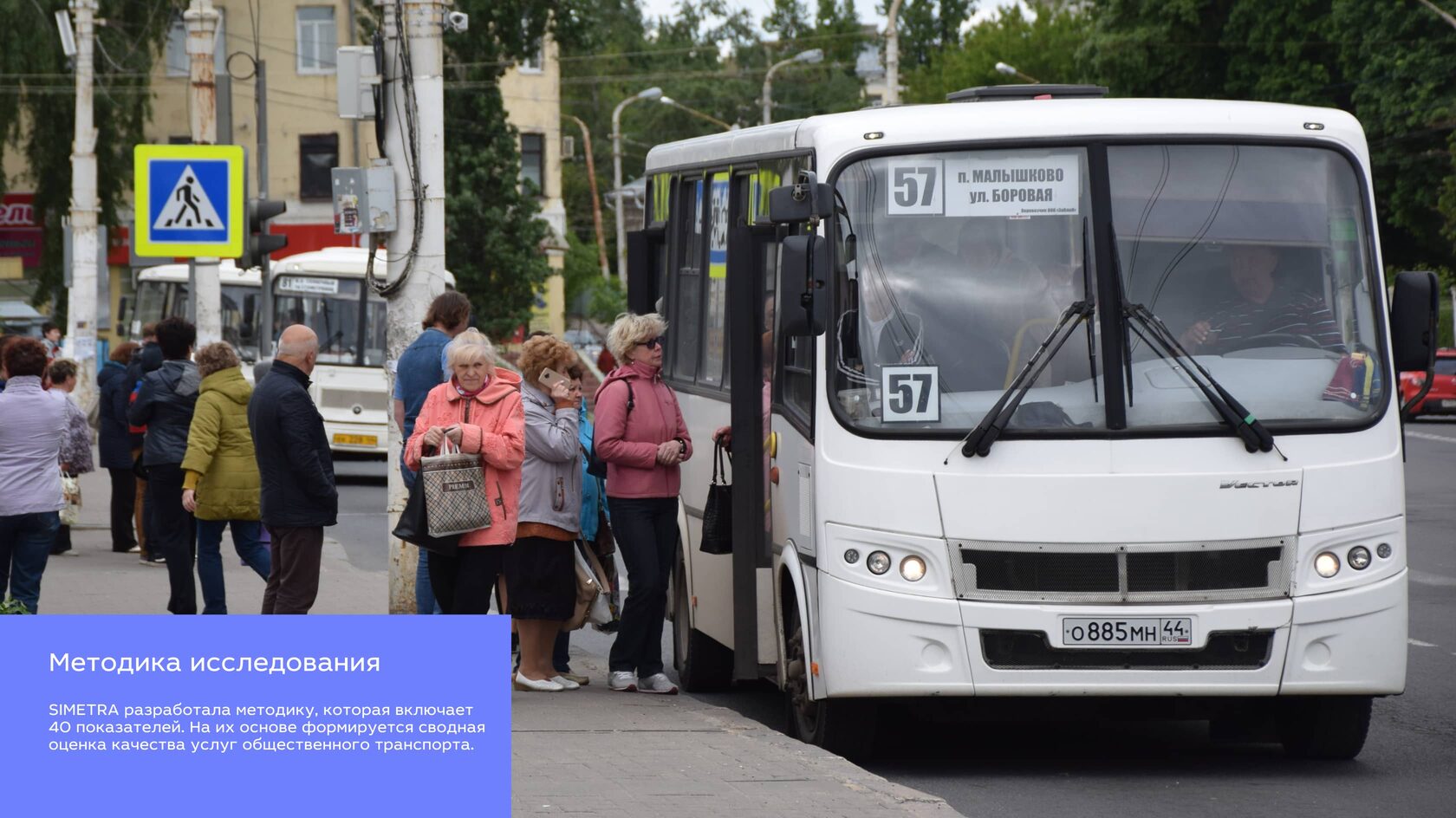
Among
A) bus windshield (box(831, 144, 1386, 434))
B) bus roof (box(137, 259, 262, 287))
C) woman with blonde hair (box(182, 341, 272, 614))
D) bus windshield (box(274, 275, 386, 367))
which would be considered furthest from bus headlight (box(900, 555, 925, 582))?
bus roof (box(137, 259, 262, 287))

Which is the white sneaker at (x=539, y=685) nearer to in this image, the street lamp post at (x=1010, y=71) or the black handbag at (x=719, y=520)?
the black handbag at (x=719, y=520)

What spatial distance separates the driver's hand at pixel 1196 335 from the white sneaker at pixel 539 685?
11.8ft

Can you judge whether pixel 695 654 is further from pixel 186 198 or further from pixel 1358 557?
pixel 186 198

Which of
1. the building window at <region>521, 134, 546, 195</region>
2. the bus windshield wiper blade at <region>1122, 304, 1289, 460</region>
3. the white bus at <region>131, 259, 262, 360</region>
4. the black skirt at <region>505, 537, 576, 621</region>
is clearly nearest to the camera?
the bus windshield wiper blade at <region>1122, 304, 1289, 460</region>

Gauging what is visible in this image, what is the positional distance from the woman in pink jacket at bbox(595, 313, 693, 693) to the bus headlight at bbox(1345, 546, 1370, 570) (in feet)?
10.1

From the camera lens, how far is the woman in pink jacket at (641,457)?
9.66 metres

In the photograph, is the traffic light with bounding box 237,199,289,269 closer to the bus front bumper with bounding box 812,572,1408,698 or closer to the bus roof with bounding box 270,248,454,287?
the bus roof with bounding box 270,248,454,287

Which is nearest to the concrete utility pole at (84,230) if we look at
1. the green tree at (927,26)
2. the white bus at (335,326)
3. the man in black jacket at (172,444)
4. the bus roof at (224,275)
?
the bus roof at (224,275)

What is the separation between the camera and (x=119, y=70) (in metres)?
44.5

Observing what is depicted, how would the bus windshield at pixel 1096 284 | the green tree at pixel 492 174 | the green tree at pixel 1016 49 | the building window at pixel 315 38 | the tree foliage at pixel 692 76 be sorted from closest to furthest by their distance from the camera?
the bus windshield at pixel 1096 284
the green tree at pixel 492 174
the building window at pixel 315 38
the green tree at pixel 1016 49
the tree foliage at pixel 692 76

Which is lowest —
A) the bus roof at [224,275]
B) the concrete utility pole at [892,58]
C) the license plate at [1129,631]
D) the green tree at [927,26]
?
the license plate at [1129,631]

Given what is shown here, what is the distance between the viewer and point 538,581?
9.73 metres

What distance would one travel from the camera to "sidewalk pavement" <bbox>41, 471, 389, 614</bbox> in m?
14.0

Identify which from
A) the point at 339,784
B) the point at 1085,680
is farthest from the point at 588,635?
the point at 339,784
